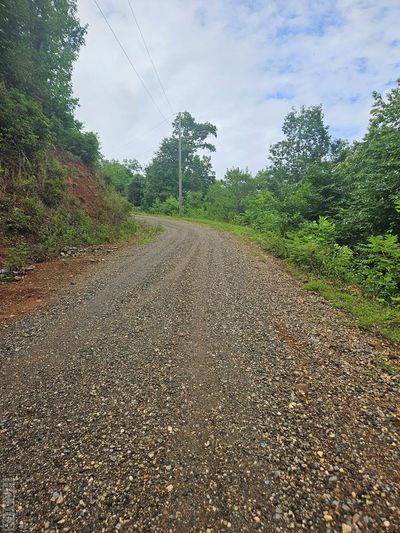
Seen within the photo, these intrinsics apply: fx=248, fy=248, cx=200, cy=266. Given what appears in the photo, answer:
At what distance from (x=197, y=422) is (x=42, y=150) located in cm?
1016

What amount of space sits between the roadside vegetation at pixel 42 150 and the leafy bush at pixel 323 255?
22.9 ft

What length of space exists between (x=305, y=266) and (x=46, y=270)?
675cm

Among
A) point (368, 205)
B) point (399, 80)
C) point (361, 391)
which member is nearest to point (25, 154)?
point (361, 391)

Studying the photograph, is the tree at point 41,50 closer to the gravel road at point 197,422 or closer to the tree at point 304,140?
the gravel road at point 197,422

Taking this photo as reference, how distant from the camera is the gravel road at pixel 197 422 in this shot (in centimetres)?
151

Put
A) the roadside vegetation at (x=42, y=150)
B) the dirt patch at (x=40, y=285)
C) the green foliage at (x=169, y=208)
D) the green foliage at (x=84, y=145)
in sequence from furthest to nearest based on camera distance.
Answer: the green foliage at (x=169, y=208)
the green foliage at (x=84, y=145)
the roadside vegetation at (x=42, y=150)
the dirt patch at (x=40, y=285)

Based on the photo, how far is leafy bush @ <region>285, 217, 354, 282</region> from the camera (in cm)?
604

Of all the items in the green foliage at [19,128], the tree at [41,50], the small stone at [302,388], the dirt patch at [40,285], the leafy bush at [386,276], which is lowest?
the dirt patch at [40,285]

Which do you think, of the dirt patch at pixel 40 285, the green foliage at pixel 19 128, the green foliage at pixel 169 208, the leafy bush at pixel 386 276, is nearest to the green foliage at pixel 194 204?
the green foliage at pixel 169 208

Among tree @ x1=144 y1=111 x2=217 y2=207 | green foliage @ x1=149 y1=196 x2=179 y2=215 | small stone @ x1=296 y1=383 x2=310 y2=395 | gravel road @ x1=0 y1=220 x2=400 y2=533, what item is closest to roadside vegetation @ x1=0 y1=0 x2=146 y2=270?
gravel road @ x1=0 y1=220 x2=400 y2=533

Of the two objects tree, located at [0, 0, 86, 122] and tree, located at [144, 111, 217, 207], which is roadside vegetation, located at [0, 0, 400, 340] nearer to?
tree, located at [0, 0, 86, 122]

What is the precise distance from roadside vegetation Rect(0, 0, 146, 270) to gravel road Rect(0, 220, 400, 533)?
4138 mm

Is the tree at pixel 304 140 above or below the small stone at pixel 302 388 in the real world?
above

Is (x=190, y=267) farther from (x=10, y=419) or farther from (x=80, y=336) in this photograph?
(x=10, y=419)
